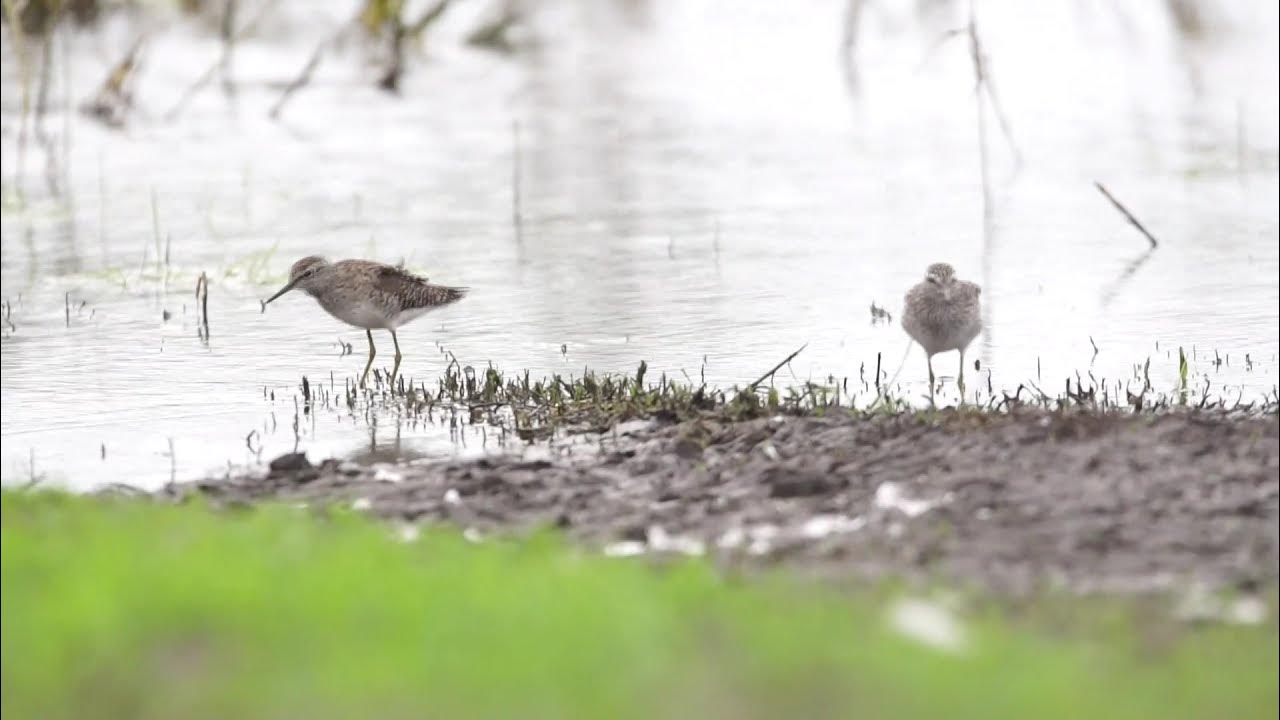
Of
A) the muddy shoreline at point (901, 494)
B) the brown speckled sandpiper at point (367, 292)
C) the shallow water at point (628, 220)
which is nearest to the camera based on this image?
the muddy shoreline at point (901, 494)

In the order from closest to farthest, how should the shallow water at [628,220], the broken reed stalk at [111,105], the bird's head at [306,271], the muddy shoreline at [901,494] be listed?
the muddy shoreline at [901,494]
the shallow water at [628,220]
the bird's head at [306,271]
the broken reed stalk at [111,105]

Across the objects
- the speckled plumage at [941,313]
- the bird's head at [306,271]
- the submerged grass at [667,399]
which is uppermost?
the bird's head at [306,271]

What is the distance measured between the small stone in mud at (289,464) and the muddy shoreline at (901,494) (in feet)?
0.03

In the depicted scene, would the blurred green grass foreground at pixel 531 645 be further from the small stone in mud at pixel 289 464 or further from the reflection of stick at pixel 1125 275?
the reflection of stick at pixel 1125 275

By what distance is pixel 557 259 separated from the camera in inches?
756

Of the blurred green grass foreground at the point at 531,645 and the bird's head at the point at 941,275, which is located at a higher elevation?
the bird's head at the point at 941,275

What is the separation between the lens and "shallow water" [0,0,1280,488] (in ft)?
46.8

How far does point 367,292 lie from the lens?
14.5 m

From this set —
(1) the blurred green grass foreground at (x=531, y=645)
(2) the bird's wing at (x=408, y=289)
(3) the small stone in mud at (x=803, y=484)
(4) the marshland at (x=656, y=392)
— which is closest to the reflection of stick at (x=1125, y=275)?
(4) the marshland at (x=656, y=392)

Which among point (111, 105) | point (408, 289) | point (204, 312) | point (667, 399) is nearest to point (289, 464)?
point (667, 399)

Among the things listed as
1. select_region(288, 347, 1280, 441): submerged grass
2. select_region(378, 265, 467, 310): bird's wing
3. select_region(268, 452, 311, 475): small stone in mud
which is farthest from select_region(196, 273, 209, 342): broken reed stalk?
select_region(268, 452, 311, 475): small stone in mud

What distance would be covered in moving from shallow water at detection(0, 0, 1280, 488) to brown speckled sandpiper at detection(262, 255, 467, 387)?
1.34ft

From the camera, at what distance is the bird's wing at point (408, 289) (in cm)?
1462

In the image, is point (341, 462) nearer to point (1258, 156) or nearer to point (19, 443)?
point (19, 443)
